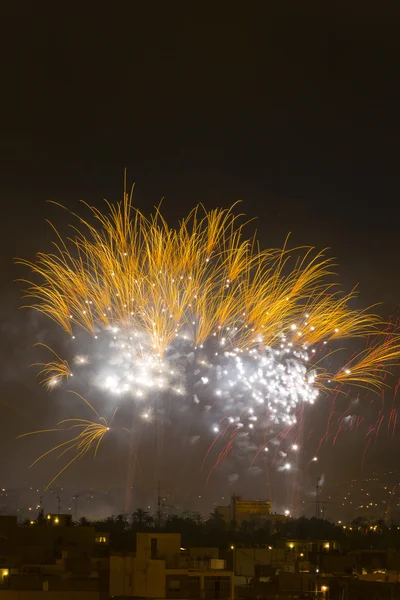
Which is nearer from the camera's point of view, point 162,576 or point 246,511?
point 162,576

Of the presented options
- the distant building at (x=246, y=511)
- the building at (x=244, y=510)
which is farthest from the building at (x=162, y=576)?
the distant building at (x=246, y=511)

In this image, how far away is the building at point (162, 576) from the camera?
2433 cm

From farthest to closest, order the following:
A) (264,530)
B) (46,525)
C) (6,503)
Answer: (6,503) → (264,530) → (46,525)

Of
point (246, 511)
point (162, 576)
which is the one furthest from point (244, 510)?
point (162, 576)

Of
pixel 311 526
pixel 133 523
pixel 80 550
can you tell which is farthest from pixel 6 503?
pixel 80 550

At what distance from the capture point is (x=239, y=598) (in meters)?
26.1

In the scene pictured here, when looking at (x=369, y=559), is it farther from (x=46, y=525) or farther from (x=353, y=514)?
(x=353, y=514)

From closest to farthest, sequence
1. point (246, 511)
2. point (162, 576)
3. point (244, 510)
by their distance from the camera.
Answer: point (162, 576), point (244, 510), point (246, 511)

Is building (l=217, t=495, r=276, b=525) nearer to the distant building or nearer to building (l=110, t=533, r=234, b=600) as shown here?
the distant building

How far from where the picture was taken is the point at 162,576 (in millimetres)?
24344

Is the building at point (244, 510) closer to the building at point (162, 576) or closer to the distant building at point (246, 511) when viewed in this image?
the distant building at point (246, 511)

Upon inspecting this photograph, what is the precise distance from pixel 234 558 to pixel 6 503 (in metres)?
56.1

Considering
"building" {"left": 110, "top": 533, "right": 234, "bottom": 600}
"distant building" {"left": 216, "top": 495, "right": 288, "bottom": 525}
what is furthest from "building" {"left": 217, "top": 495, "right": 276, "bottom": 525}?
"building" {"left": 110, "top": 533, "right": 234, "bottom": 600}

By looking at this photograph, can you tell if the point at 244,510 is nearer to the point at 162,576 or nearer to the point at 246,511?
the point at 246,511
